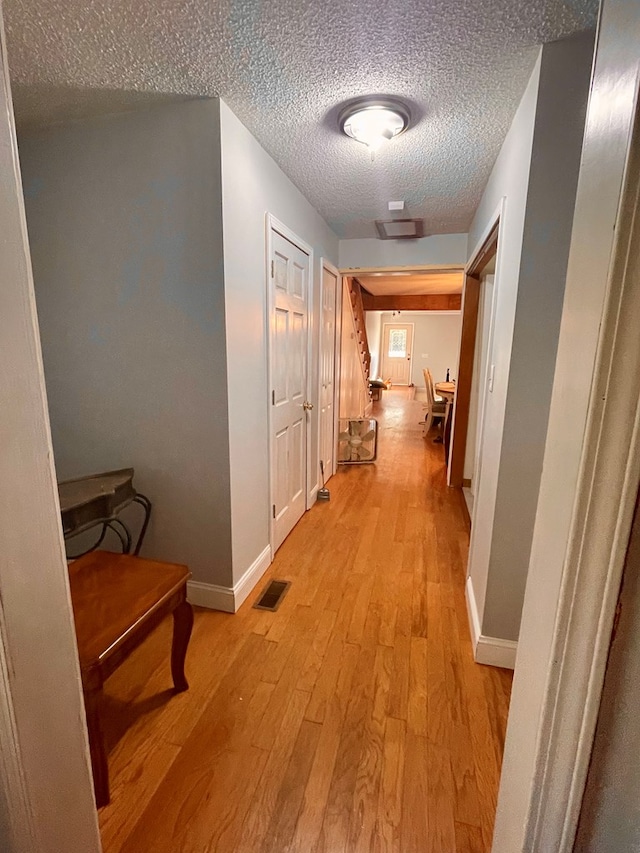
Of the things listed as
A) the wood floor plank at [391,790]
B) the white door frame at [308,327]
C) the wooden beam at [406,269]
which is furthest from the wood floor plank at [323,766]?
the wooden beam at [406,269]

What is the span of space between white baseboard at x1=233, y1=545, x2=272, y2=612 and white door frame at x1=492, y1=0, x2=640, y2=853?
1613 mm

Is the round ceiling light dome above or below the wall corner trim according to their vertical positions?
above

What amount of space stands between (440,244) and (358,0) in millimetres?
2660

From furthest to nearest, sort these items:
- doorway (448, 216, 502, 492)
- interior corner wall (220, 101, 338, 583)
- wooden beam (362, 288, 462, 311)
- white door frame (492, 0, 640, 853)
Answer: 1. wooden beam (362, 288, 462, 311)
2. doorway (448, 216, 502, 492)
3. interior corner wall (220, 101, 338, 583)
4. white door frame (492, 0, 640, 853)

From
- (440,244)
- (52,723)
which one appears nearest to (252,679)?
(52,723)

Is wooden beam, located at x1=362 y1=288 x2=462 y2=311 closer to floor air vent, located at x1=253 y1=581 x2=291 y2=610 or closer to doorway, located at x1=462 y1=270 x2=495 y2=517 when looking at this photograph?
doorway, located at x1=462 y1=270 x2=495 y2=517

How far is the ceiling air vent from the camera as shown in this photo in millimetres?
3203

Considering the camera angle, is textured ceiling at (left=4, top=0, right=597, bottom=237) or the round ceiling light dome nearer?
textured ceiling at (left=4, top=0, right=597, bottom=237)

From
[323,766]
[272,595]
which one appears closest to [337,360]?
[272,595]

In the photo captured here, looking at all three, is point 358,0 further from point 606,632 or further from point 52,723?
point 52,723

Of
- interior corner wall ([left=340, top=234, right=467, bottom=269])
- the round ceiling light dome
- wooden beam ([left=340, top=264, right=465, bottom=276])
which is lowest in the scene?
wooden beam ([left=340, top=264, right=465, bottom=276])

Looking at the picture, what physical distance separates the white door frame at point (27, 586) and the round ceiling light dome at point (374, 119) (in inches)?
60.1

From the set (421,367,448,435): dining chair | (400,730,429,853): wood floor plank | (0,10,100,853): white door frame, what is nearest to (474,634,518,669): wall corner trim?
(400,730,429,853): wood floor plank

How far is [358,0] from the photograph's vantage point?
1162mm
